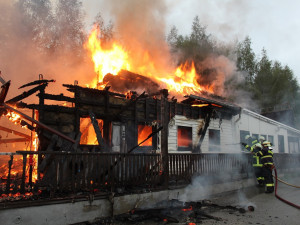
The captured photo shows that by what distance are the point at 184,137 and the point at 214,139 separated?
2.54m

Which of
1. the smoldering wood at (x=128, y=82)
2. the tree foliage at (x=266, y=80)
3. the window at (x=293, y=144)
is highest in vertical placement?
the tree foliage at (x=266, y=80)

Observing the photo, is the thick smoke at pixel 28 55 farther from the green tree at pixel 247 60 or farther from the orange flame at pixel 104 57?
the green tree at pixel 247 60

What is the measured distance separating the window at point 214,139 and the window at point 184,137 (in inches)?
75.8

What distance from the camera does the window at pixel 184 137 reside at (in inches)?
530

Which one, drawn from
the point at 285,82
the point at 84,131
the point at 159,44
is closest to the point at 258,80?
the point at 285,82

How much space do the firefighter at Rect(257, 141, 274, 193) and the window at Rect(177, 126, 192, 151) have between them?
422 cm

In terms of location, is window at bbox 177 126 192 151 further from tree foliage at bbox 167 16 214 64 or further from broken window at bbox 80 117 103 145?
tree foliage at bbox 167 16 214 64

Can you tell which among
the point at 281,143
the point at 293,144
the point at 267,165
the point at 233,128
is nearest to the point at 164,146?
the point at 267,165

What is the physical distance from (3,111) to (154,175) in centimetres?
488

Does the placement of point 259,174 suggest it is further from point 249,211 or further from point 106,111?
point 106,111

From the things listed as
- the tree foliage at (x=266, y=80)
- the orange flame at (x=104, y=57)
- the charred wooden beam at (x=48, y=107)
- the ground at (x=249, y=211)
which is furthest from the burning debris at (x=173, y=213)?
the tree foliage at (x=266, y=80)

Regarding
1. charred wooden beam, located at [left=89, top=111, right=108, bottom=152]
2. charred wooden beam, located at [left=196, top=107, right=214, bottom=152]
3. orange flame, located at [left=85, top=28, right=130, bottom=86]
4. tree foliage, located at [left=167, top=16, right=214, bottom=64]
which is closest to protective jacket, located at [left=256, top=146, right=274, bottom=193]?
charred wooden beam, located at [left=196, top=107, right=214, bottom=152]

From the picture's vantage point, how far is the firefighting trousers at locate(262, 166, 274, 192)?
369 inches

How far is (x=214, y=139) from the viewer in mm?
14977
